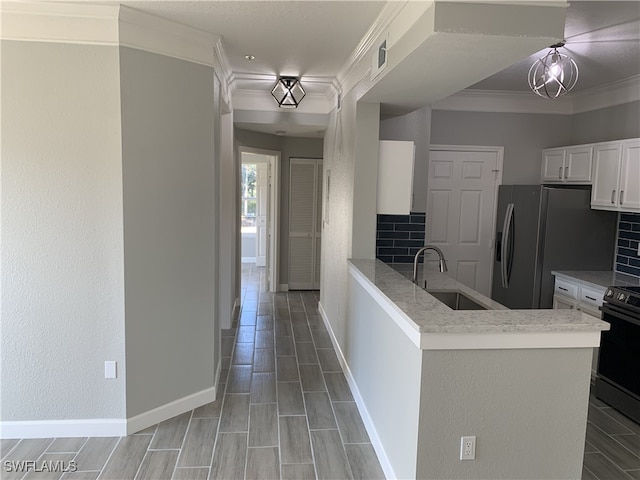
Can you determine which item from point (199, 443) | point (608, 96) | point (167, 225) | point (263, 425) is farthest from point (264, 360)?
point (608, 96)

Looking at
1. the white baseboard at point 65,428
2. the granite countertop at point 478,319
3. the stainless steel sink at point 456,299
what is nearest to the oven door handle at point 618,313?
the stainless steel sink at point 456,299

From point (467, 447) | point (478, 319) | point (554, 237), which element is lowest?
point (467, 447)

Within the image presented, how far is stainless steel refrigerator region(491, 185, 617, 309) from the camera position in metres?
4.28

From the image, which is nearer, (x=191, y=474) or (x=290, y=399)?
(x=191, y=474)

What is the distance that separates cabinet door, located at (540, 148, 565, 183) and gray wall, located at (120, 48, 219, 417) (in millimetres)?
3512

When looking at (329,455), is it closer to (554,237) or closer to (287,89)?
(554,237)

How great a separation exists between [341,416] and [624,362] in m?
2.05

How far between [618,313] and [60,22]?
4077mm

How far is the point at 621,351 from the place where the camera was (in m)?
3.38

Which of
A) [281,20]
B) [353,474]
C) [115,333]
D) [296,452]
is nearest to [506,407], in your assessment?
[353,474]

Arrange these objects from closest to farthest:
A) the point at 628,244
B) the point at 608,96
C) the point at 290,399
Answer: the point at 290,399
the point at 628,244
the point at 608,96

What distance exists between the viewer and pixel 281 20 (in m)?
2.83

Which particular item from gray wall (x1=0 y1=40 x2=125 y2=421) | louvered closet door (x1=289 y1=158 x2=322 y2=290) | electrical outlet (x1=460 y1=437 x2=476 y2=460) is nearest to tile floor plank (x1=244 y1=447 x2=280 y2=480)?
gray wall (x1=0 y1=40 x2=125 y2=421)

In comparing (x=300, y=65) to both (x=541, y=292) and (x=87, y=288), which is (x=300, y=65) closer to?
(x=87, y=288)
